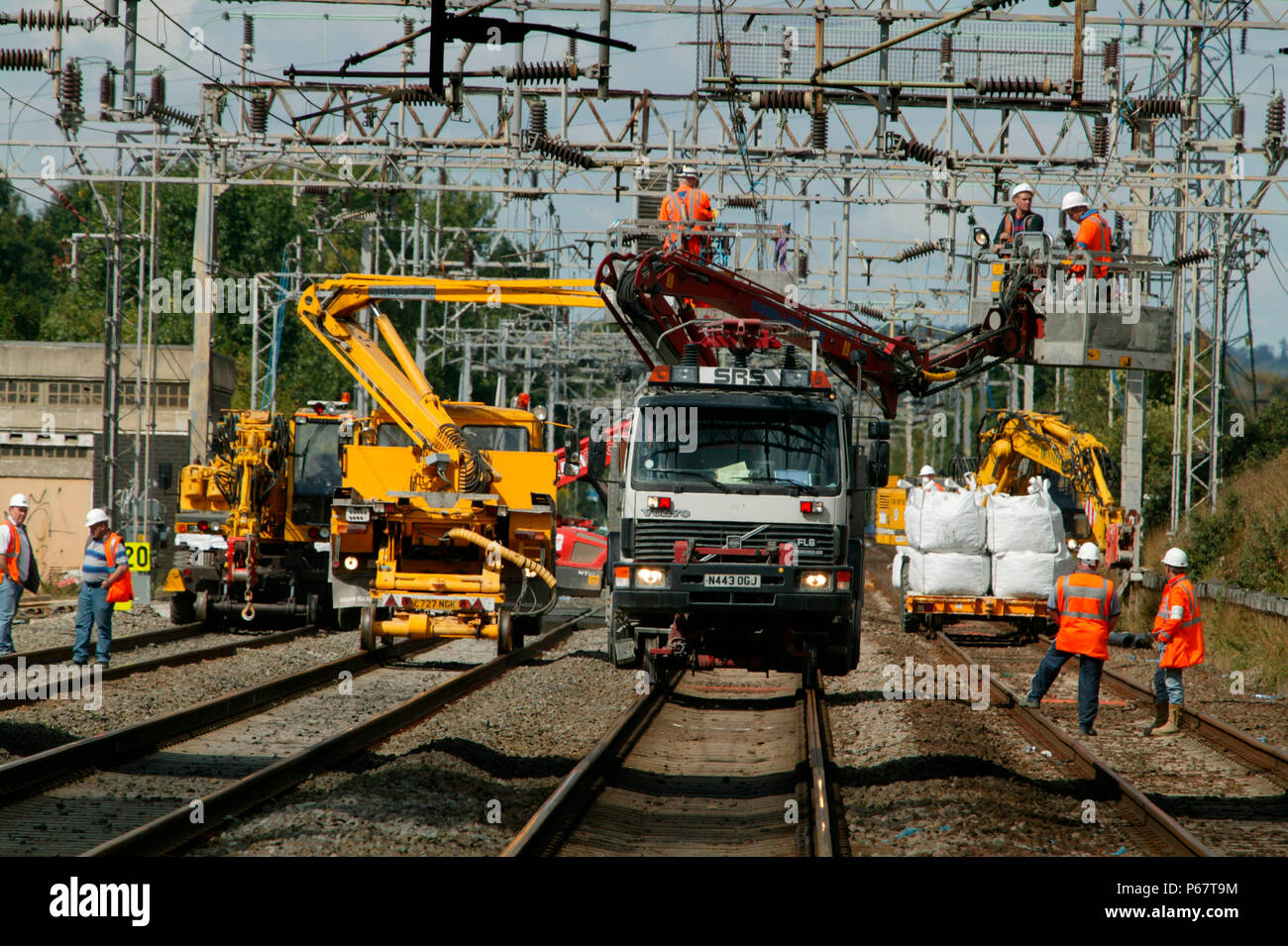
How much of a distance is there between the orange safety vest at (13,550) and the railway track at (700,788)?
7.02m

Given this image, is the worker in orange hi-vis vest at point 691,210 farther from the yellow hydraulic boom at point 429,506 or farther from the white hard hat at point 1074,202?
the white hard hat at point 1074,202

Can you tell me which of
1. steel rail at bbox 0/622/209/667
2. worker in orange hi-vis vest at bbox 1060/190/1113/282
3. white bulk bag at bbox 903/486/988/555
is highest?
worker in orange hi-vis vest at bbox 1060/190/1113/282

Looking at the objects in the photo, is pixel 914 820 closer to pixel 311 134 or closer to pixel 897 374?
pixel 897 374

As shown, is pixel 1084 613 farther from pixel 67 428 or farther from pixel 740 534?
pixel 67 428

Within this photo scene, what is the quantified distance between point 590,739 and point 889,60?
59.2ft

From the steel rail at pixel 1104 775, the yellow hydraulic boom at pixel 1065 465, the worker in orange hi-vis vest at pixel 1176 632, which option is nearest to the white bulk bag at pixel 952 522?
the yellow hydraulic boom at pixel 1065 465

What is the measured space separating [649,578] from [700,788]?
9.06ft

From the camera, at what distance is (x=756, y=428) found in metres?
13.8

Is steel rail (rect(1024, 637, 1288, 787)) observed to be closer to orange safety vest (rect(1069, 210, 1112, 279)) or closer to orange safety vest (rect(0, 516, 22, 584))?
orange safety vest (rect(1069, 210, 1112, 279))

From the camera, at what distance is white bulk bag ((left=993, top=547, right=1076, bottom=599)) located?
72.2ft

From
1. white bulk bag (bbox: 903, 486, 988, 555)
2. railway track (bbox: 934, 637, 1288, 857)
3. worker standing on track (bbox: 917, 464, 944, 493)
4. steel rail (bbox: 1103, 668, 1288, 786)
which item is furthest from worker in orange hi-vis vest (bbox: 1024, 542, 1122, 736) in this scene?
worker standing on track (bbox: 917, 464, 944, 493)

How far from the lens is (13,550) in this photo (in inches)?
628

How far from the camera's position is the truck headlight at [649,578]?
44.2 ft

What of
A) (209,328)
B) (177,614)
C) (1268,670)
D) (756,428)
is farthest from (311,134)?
(1268,670)
